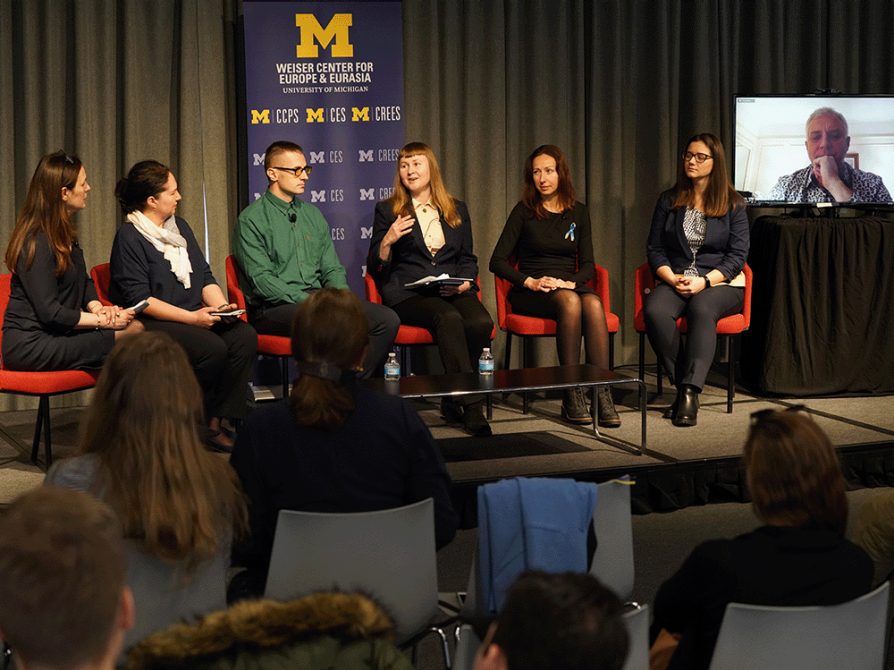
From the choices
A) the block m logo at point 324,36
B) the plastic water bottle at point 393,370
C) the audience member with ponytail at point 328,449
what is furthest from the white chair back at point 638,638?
the block m logo at point 324,36

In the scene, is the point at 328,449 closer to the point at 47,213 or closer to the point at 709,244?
the point at 47,213

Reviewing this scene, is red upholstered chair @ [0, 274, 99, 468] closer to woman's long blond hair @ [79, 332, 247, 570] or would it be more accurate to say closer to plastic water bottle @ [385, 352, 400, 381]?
plastic water bottle @ [385, 352, 400, 381]

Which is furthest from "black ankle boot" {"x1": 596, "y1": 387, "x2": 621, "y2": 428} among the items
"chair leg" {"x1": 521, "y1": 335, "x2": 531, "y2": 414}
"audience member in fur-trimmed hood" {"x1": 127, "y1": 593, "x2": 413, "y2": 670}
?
"audience member in fur-trimmed hood" {"x1": 127, "y1": 593, "x2": 413, "y2": 670}

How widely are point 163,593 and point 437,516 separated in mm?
691

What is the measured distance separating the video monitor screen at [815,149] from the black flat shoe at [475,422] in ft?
7.09

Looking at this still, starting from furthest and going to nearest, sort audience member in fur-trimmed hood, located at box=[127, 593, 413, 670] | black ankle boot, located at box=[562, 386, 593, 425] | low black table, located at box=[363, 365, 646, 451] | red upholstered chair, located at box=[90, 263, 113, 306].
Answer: black ankle boot, located at box=[562, 386, 593, 425] < red upholstered chair, located at box=[90, 263, 113, 306] < low black table, located at box=[363, 365, 646, 451] < audience member in fur-trimmed hood, located at box=[127, 593, 413, 670]

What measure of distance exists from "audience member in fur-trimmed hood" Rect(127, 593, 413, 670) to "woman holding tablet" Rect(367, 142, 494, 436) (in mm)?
4130

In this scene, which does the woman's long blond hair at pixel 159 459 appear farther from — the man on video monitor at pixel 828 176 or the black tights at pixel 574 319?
the man on video monitor at pixel 828 176

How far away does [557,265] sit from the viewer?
6.16 m

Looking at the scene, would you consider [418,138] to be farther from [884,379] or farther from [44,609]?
[44,609]

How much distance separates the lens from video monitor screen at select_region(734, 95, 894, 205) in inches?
262

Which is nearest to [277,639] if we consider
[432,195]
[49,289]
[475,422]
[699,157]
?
[49,289]

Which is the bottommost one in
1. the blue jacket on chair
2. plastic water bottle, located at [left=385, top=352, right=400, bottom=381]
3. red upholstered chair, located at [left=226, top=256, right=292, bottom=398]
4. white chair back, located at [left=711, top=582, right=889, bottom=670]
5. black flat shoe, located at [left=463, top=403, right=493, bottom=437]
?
black flat shoe, located at [left=463, top=403, right=493, bottom=437]

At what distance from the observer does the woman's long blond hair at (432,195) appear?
5.92m
